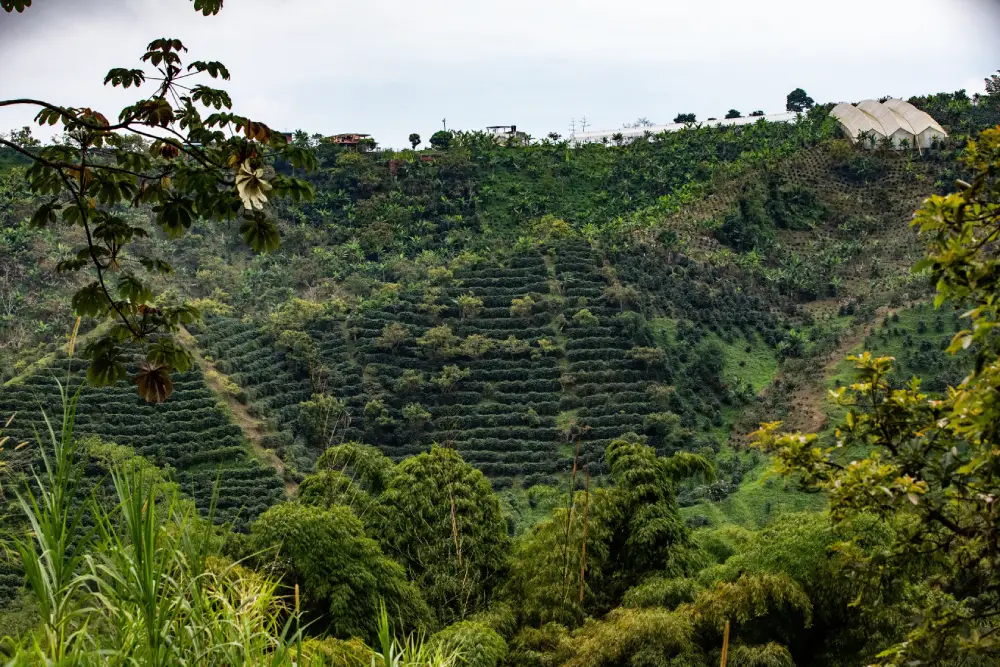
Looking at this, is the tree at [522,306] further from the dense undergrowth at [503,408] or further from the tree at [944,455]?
the tree at [944,455]

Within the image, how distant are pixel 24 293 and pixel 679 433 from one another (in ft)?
62.4

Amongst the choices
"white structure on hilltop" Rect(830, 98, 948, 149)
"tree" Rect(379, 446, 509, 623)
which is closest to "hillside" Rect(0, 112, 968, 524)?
"white structure on hilltop" Rect(830, 98, 948, 149)

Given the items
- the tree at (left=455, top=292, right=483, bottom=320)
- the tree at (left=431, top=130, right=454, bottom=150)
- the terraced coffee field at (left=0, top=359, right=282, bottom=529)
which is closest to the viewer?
the terraced coffee field at (left=0, top=359, right=282, bottom=529)

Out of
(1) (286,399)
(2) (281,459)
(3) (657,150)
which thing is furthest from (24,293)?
(3) (657,150)

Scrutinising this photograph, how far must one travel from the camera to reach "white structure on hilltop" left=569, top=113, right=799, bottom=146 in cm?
4191

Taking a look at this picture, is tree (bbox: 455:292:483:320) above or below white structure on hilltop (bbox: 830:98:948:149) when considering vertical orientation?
below

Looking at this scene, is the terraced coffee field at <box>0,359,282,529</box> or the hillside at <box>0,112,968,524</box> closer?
the terraced coffee field at <box>0,359,282,529</box>

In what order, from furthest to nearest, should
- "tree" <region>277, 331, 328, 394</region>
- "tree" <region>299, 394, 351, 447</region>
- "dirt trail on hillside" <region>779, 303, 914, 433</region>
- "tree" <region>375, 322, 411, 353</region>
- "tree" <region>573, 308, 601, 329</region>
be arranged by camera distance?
"tree" <region>573, 308, 601, 329</region>, "tree" <region>375, 322, 411, 353</region>, "tree" <region>277, 331, 328, 394</region>, "tree" <region>299, 394, 351, 447</region>, "dirt trail on hillside" <region>779, 303, 914, 433</region>

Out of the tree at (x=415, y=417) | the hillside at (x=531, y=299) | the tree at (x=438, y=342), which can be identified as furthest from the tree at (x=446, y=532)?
the tree at (x=438, y=342)

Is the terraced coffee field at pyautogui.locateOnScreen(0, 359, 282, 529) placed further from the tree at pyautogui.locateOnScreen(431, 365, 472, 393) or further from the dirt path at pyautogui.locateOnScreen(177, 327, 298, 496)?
the tree at pyautogui.locateOnScreen(431, 365, 472, 393)

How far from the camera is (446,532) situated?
11.8m

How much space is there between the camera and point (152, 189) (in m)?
2.68

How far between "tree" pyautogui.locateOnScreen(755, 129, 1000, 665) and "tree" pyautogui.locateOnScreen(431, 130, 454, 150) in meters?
39.1

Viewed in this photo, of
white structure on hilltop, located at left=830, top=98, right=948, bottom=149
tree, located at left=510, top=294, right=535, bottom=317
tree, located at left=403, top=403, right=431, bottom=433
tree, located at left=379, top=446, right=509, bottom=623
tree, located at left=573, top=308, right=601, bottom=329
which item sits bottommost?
tree, located at left=403, top=403, right=431, bottom=433
